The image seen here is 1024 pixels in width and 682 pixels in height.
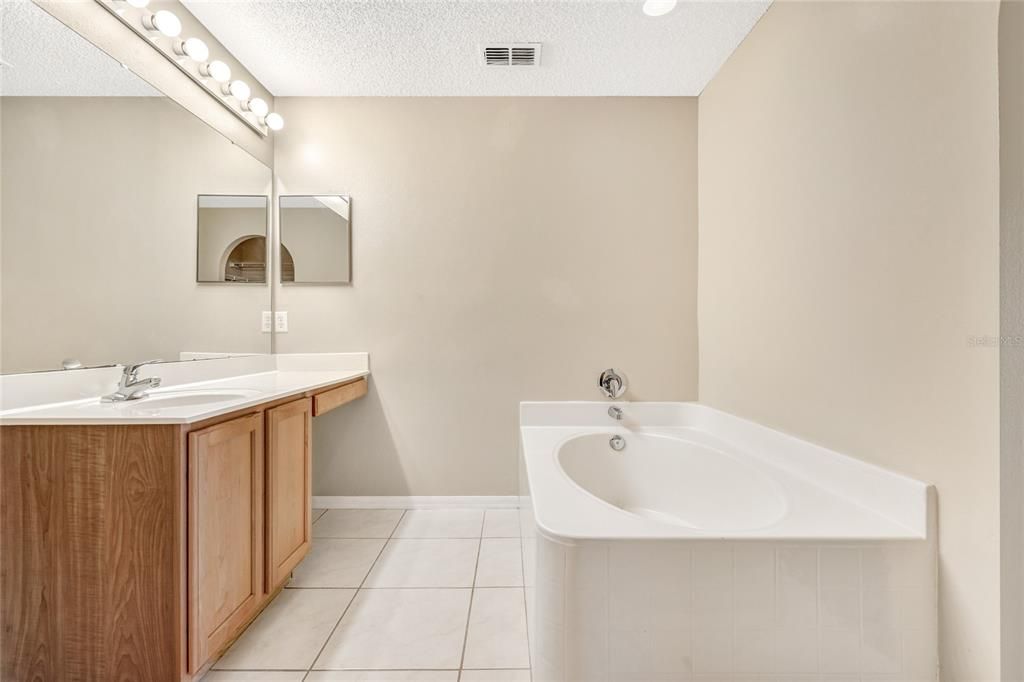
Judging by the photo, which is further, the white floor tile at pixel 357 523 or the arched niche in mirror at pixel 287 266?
the arched niche in mirror at pixel 287 266

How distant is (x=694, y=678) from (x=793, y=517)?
18.2 inches

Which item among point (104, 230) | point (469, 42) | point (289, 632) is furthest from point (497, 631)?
point (469, 42)

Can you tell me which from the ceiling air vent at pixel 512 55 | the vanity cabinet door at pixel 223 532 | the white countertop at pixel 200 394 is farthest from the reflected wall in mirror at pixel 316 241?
the vanity cabinet door at pixel 223 532

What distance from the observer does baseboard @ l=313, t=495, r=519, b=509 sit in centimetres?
242

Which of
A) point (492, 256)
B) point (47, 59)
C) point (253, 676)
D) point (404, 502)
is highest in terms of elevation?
point (47, 59)

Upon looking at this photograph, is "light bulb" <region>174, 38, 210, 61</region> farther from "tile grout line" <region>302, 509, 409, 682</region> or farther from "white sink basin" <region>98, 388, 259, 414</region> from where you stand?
"tile grout line" <region>302, 509, 409, 682</region>

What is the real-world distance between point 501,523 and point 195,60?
8.14 ft

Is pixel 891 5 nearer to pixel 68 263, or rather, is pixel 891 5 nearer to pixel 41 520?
pixel 68 263

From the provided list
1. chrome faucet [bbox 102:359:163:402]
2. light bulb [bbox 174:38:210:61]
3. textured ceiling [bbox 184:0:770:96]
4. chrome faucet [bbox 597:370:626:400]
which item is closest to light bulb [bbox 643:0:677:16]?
textured ceiling [bbox 184:0:770:96]

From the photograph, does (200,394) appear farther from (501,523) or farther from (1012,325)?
(1012,325)

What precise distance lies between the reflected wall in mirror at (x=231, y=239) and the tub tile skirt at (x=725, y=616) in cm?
194

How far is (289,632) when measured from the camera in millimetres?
1463

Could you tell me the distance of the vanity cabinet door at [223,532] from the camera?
3.77 ft

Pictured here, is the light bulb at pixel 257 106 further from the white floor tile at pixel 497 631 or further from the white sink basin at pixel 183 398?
the white floor tile at pixel 497 631
